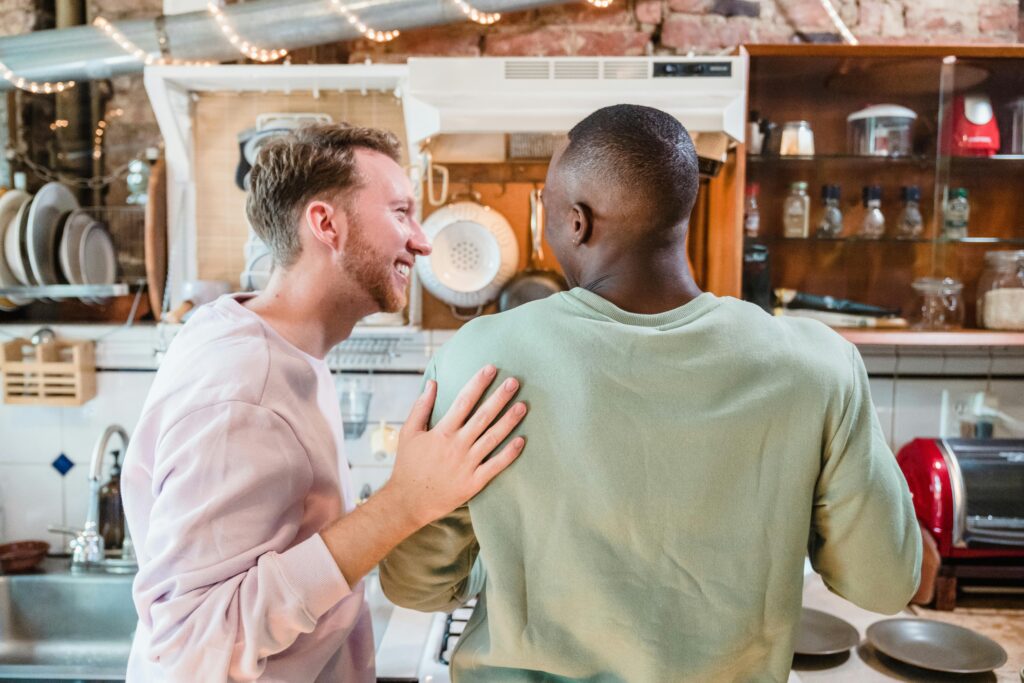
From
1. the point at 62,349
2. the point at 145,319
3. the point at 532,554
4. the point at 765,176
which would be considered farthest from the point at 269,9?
the point at 532,554

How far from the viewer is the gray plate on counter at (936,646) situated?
1.59 metres

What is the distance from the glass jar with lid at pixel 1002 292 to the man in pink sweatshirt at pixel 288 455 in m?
1.71

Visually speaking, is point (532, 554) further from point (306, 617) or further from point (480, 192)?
point (480, 192)

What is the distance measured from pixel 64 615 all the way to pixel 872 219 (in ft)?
8.33

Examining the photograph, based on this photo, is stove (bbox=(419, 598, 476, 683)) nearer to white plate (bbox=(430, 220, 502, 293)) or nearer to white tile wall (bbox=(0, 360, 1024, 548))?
white tile wall (bbox=(0, 360, 1024, 548))

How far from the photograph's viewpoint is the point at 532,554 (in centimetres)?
81

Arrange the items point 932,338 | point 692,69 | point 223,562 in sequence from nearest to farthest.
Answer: point 223,562 → point 692,69 → point 932,338

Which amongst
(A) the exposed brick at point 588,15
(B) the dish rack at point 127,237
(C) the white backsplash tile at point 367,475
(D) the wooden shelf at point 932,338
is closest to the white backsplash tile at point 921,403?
(D) the wooden shelf at point 932,338

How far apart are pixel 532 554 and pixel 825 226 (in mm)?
1723

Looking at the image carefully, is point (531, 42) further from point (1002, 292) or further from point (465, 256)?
point (1002, 292)

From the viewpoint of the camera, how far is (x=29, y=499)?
2426 mm

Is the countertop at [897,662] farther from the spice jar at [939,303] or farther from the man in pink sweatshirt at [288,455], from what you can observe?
the man in pink sweatshirt at [288,455]

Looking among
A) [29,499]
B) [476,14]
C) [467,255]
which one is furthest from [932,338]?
[29,499]

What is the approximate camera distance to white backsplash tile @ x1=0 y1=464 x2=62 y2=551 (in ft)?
7.94
